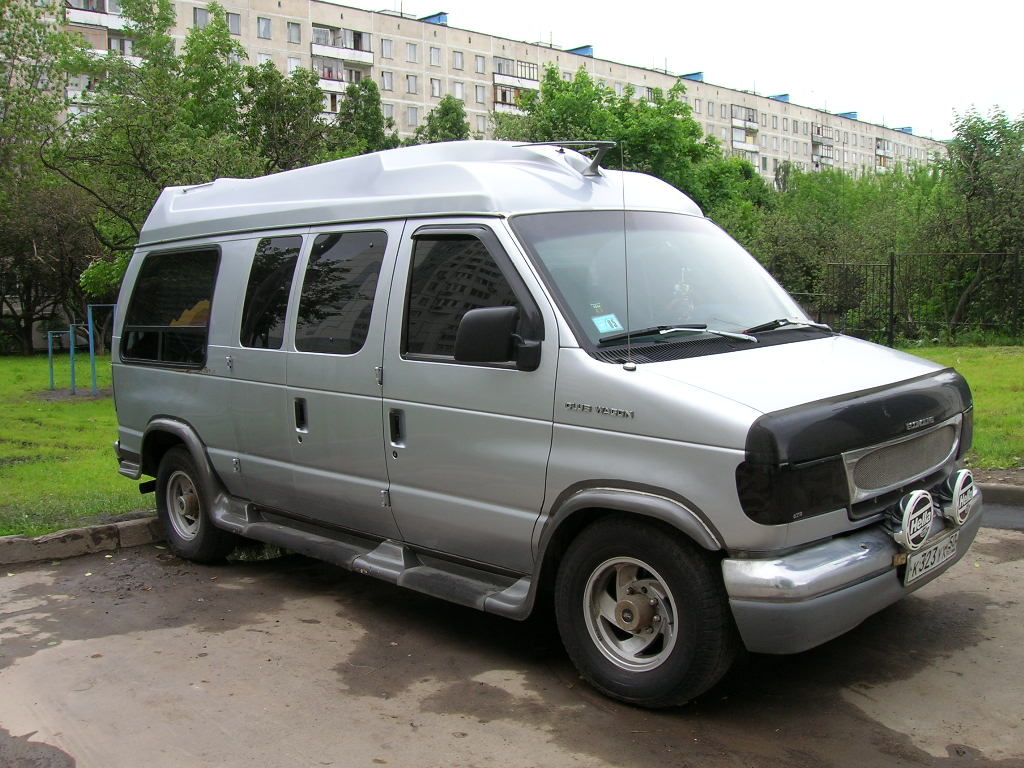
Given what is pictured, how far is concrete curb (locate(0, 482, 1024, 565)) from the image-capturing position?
21.8 ft

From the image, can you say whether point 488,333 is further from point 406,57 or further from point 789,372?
point 406,57

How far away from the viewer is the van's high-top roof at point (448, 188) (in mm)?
4715

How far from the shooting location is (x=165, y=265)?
22.4 ft

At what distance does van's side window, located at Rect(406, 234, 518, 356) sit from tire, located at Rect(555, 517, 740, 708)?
1.22 metres

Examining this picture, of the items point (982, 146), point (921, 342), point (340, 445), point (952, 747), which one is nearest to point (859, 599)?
point (952, 747)

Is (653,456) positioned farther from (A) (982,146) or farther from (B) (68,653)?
(A) (982,146)

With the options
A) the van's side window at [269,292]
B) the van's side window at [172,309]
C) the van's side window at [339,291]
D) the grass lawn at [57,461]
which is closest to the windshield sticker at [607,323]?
the van's side window at [339,291]

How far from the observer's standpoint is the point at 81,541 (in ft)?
22.5

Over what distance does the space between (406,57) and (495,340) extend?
73.4 m

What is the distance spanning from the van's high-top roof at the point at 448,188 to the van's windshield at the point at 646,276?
0.43 feet

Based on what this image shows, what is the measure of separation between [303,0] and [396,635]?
225 ft

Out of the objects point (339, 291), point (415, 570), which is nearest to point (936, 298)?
point (339, 291)

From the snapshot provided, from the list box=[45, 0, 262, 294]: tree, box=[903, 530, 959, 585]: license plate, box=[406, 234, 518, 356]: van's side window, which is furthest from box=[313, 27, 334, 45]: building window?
box=[903, 530, 959, 585]: license plate

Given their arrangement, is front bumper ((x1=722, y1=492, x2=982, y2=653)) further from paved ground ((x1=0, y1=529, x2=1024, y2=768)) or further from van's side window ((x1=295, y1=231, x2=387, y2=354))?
van's side window ((x1=295, y1=231, x2=387, y2=354))
